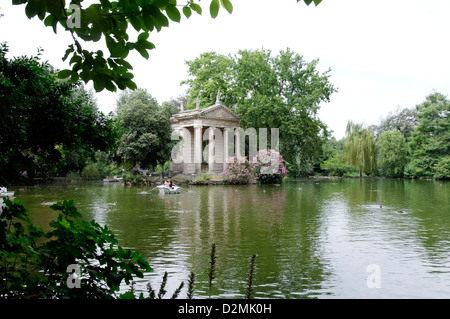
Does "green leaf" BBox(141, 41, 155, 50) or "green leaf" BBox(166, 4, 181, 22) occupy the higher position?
"green leaf" BBox(166, 4, 181, 22)

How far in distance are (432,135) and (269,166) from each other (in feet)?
103

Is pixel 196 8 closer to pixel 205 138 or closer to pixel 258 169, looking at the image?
pixel 258 169

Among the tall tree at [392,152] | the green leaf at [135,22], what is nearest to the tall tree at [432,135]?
the tall tree at [392,152]

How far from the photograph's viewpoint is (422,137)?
61.2 meters

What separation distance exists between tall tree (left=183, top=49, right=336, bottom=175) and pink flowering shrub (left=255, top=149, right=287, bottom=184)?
2046 millimetres

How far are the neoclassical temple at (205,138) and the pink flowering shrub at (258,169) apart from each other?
3.88 meters

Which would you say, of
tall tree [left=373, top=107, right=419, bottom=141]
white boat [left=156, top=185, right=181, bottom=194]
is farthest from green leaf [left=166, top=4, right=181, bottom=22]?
tall tree [left=373, top=107, right=419, bottom=141]

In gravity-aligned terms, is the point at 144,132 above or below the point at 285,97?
below

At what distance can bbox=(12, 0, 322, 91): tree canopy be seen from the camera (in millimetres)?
2873

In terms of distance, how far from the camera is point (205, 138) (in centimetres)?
5003

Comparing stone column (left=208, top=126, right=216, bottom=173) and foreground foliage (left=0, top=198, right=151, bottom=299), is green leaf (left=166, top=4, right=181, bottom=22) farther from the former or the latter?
stone column (left=208, top=126, right=216, bottom=173)

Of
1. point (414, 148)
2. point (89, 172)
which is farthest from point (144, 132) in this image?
point (414, 148)
